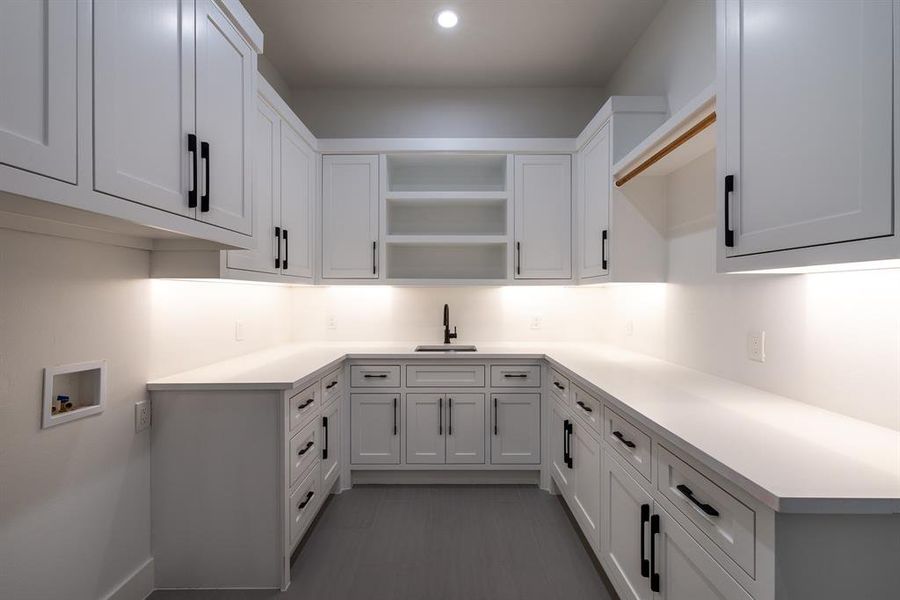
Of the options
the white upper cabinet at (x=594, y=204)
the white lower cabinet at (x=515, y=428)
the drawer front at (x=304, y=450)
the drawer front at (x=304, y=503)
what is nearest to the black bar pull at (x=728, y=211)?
the white upper cabinet at (x=594, y=204)

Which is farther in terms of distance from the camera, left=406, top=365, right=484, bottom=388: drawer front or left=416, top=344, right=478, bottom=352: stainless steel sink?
left=416, top=344, right=478, bottom=352: stainless steel sink

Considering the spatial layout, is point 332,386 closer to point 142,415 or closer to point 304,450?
point 304,450

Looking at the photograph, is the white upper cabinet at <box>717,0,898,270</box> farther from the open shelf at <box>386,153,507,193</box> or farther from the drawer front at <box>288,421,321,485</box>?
the open shelf at <box>386,153,507,193</box>

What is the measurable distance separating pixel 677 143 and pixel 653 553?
1661mm

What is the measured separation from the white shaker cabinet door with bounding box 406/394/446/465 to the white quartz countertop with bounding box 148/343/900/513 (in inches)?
26.5

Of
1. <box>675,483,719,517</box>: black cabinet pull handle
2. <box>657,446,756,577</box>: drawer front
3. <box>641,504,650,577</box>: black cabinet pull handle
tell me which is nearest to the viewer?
<box>657,446,756,577</box>: drawer front

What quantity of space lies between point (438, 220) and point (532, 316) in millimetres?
1112

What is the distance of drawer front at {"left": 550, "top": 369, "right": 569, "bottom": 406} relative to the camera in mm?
2529

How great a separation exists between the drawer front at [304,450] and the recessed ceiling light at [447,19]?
2.51m

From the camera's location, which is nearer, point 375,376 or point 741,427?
point 741,427

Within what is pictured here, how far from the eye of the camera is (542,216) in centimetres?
322

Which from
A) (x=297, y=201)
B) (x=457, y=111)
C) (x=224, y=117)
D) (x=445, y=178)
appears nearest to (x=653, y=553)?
(x=224, y=117)

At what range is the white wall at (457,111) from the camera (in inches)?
138

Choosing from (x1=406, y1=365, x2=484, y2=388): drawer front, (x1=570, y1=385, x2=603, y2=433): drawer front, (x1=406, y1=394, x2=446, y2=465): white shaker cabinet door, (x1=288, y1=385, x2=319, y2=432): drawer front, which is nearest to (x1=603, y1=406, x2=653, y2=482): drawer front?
(x1=570, y1=385, x2=603, y2=433): drawer front
